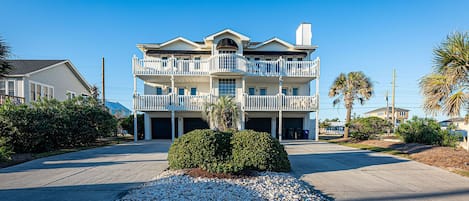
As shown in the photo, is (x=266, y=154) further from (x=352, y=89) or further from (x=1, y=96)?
(x=1, y=96)

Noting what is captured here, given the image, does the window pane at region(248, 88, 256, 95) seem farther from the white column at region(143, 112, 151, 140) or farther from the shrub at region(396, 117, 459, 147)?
the shrub at region(396, 117, 459, 147)

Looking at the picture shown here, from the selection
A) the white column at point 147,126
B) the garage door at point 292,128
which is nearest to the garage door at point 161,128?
the white column at point 147,126

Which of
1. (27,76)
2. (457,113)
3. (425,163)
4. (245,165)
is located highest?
(27,76)

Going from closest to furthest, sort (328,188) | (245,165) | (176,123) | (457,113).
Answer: (328,188)
(245,165)
(457,113)
(176,123)

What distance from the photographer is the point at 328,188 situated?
5254mm

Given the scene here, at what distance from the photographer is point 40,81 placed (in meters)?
18.6

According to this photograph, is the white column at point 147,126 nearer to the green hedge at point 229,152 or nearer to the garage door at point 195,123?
the garage door at point 195,123

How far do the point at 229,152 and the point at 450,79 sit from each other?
8251 mm

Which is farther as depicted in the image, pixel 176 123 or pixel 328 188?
pixel 176 123

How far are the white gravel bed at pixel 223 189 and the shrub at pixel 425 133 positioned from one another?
11.2 m

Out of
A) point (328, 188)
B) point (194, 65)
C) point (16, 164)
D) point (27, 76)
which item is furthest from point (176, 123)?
point (328, 188)

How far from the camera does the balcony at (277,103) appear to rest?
52.5 ft

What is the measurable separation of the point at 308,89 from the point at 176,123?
11.7 metres

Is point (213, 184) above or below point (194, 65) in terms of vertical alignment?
below
